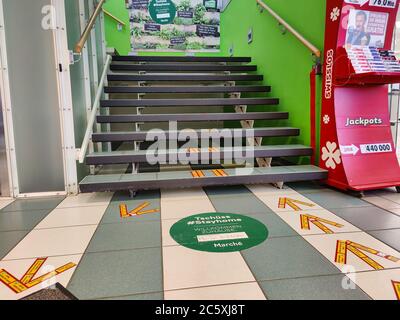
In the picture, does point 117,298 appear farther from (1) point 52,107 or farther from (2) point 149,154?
(1) point 52,107

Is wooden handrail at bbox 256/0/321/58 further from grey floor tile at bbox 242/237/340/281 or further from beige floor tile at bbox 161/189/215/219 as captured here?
grey floor tile at bbox 242/237/340/281

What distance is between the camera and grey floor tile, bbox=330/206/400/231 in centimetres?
191

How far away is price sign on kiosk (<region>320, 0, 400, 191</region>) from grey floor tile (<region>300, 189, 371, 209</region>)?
0.28 ft

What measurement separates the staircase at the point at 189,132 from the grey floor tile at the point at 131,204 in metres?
0.11

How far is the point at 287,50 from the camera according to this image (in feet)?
11.5

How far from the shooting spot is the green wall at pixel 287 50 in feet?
9.98

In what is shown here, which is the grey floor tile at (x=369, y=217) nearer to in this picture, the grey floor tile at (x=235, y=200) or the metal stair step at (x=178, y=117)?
the grey floor tile at (x=235, y=200)

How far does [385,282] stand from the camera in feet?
4.26

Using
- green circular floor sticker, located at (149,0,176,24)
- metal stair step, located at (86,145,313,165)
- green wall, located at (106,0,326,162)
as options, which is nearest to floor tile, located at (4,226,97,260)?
metal stair step, located at (86,145,313,165)

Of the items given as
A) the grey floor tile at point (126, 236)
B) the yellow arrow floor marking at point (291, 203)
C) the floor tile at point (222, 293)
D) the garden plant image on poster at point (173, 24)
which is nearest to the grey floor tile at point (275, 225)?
the yellow arrow floor marking at point (291, 203)

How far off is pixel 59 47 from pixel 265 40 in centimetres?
271

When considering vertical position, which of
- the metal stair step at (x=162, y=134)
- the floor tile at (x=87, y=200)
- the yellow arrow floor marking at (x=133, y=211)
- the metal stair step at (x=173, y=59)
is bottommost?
the yellow arrow floor marking at (x=133, y=211)


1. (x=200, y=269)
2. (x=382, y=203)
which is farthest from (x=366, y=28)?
(x=200, y=269)
